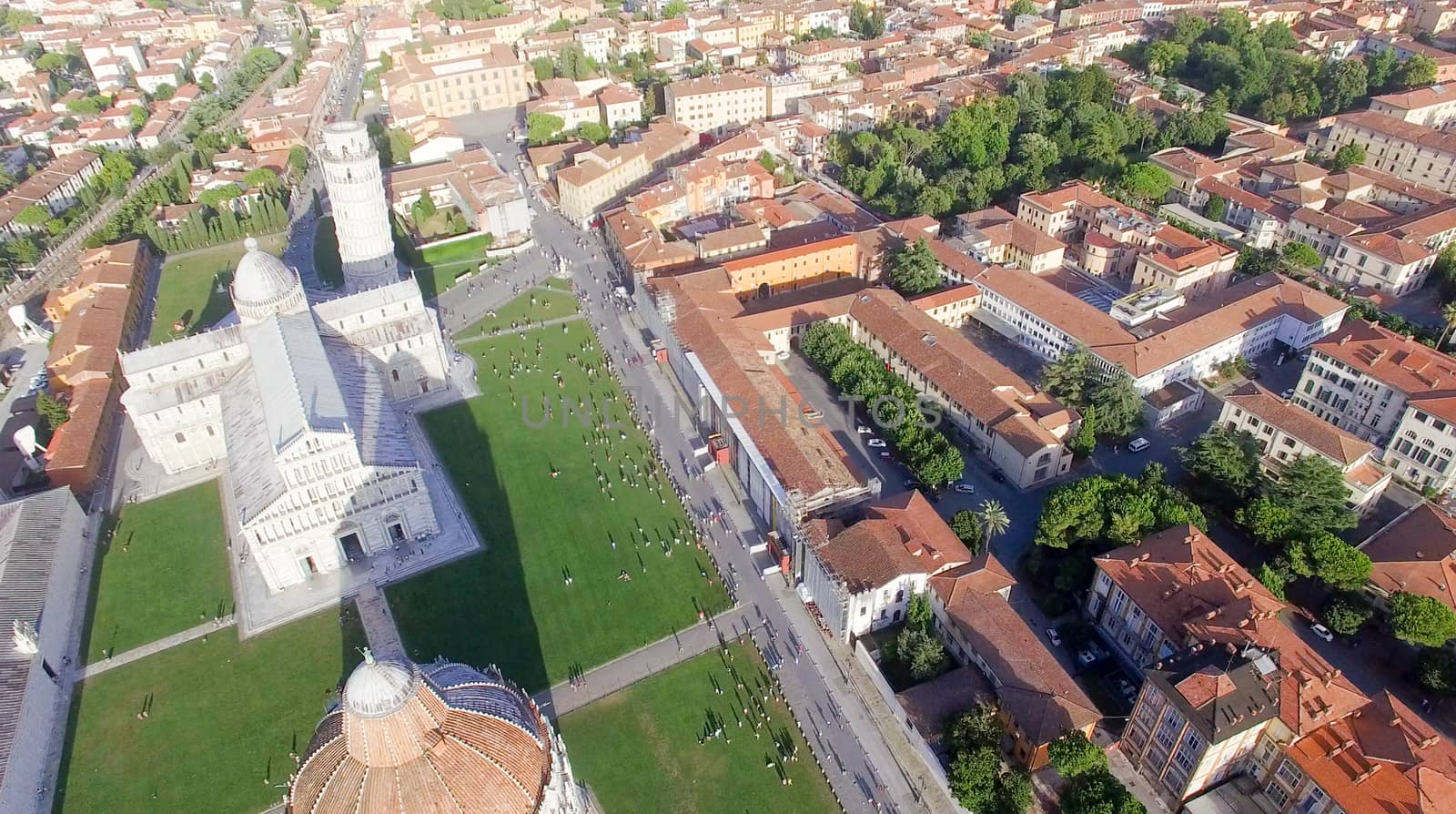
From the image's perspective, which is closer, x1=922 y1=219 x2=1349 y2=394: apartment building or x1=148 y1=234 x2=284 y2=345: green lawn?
x1=922 y1=219 x2=1349 y2=394: apartment building

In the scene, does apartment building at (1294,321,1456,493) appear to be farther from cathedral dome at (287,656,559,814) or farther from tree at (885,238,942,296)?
cathedral dome at (287,656,559,814)

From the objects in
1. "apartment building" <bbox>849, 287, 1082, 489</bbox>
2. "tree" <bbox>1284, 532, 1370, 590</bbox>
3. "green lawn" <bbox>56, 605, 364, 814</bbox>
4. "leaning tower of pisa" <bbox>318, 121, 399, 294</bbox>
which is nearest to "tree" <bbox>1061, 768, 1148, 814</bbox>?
"tree" <bbox>1284, 532, 1370, 590</bbox>

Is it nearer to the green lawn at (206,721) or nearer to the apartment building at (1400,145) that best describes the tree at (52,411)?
the green lawn at (206,721)

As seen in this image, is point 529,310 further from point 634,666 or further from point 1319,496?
point 1319,496

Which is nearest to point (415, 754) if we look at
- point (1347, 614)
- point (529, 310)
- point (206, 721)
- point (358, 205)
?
point (206, 721)

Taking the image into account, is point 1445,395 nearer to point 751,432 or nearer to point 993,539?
point 993,539
